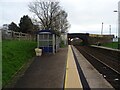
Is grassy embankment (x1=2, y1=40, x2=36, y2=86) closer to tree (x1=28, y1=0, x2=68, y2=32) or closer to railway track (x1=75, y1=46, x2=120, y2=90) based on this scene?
railway track (x1=75, y1=46, x2=120, y2=90)

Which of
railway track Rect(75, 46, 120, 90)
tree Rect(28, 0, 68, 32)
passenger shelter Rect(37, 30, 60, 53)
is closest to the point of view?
railway track Rect(75, 46, 120, 90)

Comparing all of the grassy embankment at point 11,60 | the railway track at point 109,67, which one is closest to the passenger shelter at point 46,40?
the railway track at point 109,67

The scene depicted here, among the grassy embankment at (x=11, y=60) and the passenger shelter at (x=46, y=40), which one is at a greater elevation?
the passenger shelter at (x=46, y=40)

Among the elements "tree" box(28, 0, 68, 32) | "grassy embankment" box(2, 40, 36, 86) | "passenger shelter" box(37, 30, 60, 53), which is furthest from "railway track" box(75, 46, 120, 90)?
"tree" box(28, 0, 68, 32)

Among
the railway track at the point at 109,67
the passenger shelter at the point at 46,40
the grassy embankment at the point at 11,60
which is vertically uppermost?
the passenger shelter at the point at 46,40

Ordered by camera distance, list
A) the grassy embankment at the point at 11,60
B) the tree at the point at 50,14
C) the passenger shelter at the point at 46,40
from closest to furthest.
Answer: the grassy embankment at the point at 11,60 < the passenger shelter at the point at 46,40 < the tree at the point at 50,14

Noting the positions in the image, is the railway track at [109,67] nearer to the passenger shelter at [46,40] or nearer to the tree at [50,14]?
the passenger shelter at [46,40]

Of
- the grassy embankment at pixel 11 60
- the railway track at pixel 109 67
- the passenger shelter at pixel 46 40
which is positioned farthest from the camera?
the passenger shelter at pixel 46 40

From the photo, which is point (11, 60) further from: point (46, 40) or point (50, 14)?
point (50, 14)

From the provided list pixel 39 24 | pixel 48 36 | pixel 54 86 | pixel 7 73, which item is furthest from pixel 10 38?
pixel 39 24

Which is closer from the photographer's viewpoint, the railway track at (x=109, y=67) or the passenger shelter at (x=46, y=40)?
the railway track at (x=109, y=67)

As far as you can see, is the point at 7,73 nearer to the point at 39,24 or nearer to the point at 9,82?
the point at 9,82

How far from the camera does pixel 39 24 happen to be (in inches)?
3167

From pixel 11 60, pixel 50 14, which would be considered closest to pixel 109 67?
pixel 11 60
